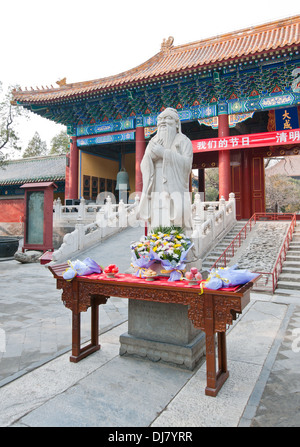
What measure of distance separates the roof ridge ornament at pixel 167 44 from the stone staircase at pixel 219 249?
10703mm

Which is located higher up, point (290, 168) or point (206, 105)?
point (290, 168)

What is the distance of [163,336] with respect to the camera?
3600mm

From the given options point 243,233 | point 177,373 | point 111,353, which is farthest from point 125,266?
point 177,373

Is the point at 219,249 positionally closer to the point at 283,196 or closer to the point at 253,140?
the point at 253,140

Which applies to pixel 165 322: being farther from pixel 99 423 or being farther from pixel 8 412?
pixel 8 412

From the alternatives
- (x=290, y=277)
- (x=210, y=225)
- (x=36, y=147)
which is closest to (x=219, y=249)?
(x=210, y=225)

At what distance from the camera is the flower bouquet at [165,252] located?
3.44 meters

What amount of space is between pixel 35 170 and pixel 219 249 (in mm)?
17196

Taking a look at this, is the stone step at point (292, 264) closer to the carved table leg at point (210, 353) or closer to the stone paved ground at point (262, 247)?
the stone paved ground at point (262, 247)

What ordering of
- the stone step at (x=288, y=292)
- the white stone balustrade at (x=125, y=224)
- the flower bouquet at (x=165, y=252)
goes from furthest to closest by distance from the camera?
the white stone balustrade at (x=125, y=224) < the stone step at (x=288, y=292) < the flower bouquet at (x=165, y=252)

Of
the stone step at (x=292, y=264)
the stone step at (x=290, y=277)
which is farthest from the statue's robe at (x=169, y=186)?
the stone step at (x=292, y=264)

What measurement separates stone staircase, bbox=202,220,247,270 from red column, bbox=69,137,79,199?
28.6 ft

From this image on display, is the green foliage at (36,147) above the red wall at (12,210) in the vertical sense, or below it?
above

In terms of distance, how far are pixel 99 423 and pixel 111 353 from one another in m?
1.41
